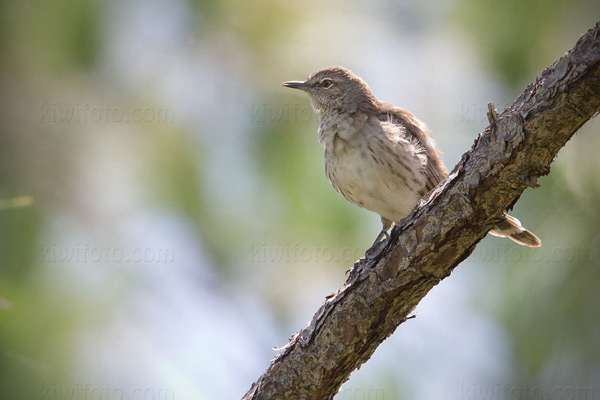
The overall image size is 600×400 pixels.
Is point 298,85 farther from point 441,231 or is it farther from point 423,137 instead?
point 441,231

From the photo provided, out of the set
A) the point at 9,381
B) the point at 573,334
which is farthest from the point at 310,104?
the point at 9,381

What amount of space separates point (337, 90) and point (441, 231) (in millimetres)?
2227

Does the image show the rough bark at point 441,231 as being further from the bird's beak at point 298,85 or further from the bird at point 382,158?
the bird's beak at point 298,85

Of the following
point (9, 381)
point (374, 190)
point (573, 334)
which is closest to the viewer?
point (9, 381)

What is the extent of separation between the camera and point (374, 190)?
13.2ft

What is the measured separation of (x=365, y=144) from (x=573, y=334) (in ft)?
5.43

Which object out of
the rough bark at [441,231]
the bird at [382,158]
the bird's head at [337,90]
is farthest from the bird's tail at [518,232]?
the bird's head at [337,90]

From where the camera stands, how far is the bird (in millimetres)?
4000

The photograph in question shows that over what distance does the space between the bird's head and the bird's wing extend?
6.4 inches

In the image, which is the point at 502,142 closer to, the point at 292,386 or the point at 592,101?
→ the point at 592,101

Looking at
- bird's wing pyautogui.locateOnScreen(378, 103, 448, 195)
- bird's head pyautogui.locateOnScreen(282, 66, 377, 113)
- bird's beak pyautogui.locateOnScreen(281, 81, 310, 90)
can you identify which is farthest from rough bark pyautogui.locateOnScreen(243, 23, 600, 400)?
bird's beak pyautogui.locateOnScreen(281, 81, 310, 90)

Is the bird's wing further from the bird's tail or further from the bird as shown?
the bird's tail

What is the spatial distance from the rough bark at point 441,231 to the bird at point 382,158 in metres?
1.14

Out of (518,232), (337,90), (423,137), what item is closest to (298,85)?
(337,90)
